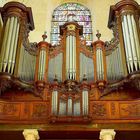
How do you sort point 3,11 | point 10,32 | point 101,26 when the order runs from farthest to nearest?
point 101,26 → point 3,11 → point 10,32

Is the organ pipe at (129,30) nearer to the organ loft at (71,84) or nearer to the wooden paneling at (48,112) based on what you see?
the organ loft at (71,84)

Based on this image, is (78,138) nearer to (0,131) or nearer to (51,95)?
(51,95)

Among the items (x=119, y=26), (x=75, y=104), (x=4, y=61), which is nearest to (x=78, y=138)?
(x=75, y=104)

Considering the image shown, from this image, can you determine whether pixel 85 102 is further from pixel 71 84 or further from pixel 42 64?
pixel 42 64

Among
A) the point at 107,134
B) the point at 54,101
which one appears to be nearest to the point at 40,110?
the point at 54,101

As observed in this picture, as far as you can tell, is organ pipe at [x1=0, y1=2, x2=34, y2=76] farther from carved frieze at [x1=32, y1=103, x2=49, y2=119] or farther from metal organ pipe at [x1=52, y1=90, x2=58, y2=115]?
metal organ pipe at [x1=52, y1=90, x2=58, y2=115]

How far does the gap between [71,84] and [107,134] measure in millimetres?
1728

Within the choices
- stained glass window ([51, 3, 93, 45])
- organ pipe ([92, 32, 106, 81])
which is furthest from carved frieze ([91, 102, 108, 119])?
stained glass window ([51, 3, 93, 45])

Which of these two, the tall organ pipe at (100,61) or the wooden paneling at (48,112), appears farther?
the tall organ pipe at (100,61)

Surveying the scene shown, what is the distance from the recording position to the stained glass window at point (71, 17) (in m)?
15.9

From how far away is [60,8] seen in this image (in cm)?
1708

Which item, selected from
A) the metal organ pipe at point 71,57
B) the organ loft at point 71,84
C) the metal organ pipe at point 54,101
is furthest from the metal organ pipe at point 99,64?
the metal organ pipe at point 54,101

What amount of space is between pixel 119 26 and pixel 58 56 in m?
2.30

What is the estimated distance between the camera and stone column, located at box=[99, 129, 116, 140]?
33.9 feet
